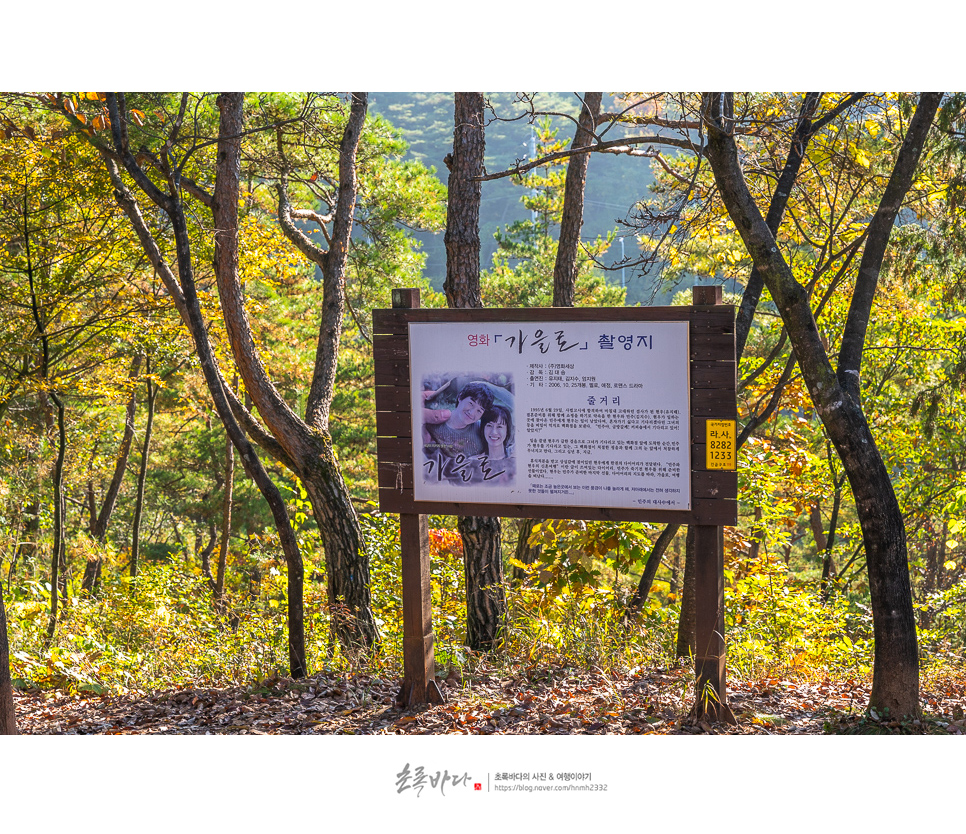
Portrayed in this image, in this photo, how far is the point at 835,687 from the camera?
16.6 ft

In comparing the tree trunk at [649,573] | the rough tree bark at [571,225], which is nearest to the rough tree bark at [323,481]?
the rough tree bark at [571,225]

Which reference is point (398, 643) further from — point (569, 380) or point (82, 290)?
point (82, 290)

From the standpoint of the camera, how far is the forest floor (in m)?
4.04

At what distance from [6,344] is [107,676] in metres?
5.94

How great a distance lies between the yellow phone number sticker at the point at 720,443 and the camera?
146 inches

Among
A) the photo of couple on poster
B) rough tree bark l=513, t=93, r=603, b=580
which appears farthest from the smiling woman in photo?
rough tree bark l=513, t=93, r=603, b=580

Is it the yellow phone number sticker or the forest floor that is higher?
the yellow phone number sticker

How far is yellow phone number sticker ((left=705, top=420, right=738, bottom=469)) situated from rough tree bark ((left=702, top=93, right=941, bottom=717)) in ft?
2.32

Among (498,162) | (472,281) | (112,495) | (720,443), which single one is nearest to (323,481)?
(472,281)

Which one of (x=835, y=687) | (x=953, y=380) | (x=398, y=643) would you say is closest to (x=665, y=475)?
(x=835, y=687)

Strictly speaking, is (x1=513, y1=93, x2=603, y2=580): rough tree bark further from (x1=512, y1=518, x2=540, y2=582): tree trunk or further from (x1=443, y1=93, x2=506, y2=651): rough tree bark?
(x1=443, y1=93, x2=506, y2=651): rough tree bark

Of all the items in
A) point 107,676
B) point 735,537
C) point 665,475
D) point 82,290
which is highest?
point 82,290

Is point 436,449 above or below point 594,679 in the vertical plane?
above

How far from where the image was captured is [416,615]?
4.32 meters
